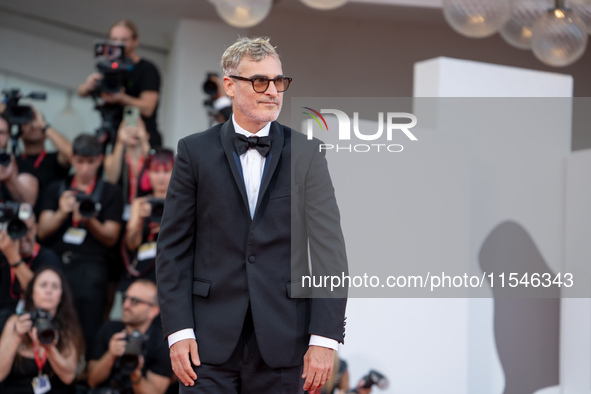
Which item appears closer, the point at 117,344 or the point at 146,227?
the point at 117,344

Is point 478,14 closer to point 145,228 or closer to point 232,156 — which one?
point 145,228

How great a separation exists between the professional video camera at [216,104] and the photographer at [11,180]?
3.52 ft

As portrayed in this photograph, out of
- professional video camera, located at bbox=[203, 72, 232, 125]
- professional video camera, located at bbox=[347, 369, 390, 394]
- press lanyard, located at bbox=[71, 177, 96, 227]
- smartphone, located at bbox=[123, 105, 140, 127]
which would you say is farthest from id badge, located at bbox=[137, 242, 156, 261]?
professional video camera, located at bbox=[347, 369, 390, 394]

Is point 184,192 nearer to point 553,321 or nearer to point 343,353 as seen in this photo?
point 343,353

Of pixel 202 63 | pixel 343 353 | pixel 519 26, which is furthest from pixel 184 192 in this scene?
pixel 202 63

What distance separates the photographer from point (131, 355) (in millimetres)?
4207

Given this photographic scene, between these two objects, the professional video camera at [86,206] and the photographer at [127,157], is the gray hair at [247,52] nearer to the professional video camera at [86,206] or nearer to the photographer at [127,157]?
the professional video camera at [86,206]

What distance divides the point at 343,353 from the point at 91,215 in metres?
1.56

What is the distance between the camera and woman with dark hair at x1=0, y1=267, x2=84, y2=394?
4199 millimetres

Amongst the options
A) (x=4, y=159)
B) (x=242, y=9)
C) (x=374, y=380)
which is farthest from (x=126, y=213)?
(x=374, y=380)

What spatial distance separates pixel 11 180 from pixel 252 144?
2.91 meters

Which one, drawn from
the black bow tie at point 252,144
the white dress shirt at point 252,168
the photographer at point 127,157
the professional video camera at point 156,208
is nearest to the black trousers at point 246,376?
the white dress shirt at point 252,168

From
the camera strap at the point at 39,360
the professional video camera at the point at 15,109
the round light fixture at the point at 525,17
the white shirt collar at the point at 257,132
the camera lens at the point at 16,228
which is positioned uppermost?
the round light fixture at the point at 525,17

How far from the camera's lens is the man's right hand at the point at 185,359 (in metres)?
2.11
